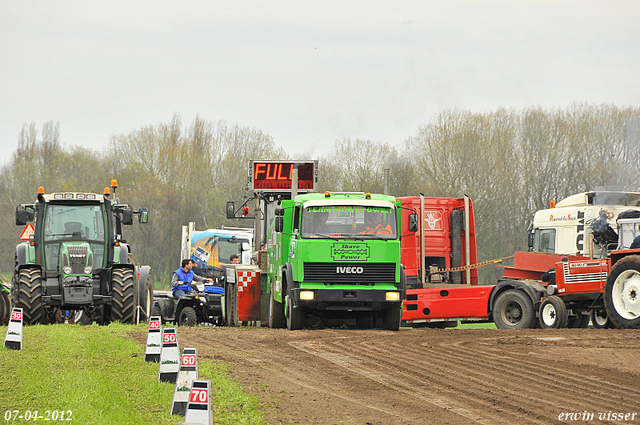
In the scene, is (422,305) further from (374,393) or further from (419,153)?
(419,153)

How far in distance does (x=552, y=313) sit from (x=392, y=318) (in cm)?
361

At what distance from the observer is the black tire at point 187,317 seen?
20484mm

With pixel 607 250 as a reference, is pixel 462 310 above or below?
below

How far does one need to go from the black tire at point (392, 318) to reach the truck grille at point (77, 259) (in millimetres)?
Answer: 6607

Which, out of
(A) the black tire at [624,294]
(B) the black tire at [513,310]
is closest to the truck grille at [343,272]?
(B) the black tire at [513,310]

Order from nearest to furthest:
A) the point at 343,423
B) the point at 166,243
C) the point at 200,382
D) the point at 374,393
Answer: the point at 200,382 → the point at 343,423 → the point at 374,393 → the point at 166,243

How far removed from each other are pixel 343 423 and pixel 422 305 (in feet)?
39.4

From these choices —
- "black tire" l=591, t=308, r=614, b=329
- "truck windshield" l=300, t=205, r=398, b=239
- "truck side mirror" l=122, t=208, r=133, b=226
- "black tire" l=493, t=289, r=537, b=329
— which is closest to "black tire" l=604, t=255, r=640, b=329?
"black tire" l=591, t=308, r=614, b=329

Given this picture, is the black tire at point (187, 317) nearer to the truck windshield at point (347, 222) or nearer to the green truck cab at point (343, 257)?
the green truck cab at point (343, 257)

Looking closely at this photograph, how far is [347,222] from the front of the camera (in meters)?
15.7

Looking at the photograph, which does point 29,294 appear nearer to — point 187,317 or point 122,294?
point 122,294

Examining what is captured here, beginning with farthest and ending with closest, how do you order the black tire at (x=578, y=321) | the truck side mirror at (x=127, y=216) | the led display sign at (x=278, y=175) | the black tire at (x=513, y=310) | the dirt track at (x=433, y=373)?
the led display sign at (x=278, y=175) < the black tire at (x=578, y=321) < the black tire at (x=513, y=310) < the truck side mirror at (x=127, y=216) < the dirt track at (x=433, y=373)

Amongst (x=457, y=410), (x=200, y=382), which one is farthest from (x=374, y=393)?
(x=200, y=382)

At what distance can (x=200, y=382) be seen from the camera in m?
5.29
